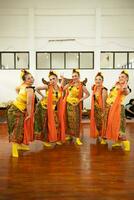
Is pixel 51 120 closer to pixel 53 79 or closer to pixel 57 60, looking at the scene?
pixel 53 79

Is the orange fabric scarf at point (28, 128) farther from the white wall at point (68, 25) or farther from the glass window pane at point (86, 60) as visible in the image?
the glass window pane at point (86, 60)

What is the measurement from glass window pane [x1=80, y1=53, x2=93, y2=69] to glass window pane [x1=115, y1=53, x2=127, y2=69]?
922 millimetres

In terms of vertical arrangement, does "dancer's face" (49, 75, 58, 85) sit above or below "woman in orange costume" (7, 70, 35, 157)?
above

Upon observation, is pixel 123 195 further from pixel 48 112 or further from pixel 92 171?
pixel 48 112

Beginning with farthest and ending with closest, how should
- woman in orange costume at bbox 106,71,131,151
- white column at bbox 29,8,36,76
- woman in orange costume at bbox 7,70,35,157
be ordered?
white column at bbox 29,8,36,76 < woman in orange costume at bbox 106,71,131,151 < woman in orange costume at bbox 7,70,35,157

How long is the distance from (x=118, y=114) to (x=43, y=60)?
640 cm

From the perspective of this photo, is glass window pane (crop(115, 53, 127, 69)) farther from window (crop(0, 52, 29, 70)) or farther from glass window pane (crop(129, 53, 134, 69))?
window (crop(0, 52, 29, 70))

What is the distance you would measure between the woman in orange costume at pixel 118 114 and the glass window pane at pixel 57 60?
5.98 metres

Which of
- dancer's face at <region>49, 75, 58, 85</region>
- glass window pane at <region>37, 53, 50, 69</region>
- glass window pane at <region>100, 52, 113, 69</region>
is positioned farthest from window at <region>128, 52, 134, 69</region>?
dancer's face at <region>49, 75, 58, 85</region>

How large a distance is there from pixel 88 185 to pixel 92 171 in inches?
22.6

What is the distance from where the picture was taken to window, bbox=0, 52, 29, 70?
1116 cm

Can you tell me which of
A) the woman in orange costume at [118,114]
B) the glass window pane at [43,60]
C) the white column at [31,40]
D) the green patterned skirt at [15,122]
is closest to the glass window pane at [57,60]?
the glass window pane at [43,60]

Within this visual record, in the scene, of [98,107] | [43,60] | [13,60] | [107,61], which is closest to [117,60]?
[107,61]

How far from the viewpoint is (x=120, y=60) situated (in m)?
11.3
